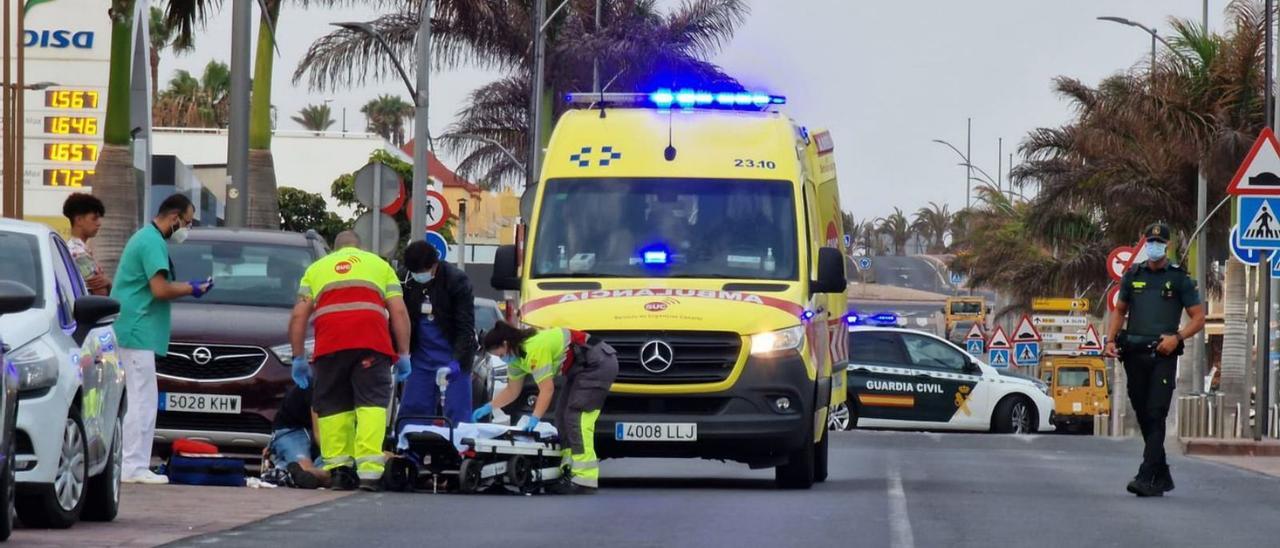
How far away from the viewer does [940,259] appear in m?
196

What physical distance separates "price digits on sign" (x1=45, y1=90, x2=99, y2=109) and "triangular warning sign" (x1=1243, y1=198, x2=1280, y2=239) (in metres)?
31.4

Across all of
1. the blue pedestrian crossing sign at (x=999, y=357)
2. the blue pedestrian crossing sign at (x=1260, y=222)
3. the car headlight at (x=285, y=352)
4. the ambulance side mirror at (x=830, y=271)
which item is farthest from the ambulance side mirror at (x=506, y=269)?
the blue pedestrian crossing sign at (x=999, y=357)

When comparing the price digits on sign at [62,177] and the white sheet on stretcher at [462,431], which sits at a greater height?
the price digits on sign at [62,177]

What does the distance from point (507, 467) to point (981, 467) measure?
6608mm

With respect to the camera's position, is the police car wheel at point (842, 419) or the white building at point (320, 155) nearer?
the police car wheel at point (842, 419)

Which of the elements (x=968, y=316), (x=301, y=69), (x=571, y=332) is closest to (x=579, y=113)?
(x=571, y=332)

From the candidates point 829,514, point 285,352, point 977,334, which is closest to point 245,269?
point 285,352

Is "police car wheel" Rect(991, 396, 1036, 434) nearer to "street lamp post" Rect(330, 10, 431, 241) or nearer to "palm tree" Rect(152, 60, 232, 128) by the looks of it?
"street lamp post" Rect(330, 10, 431, 241)

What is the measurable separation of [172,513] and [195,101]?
10076cm

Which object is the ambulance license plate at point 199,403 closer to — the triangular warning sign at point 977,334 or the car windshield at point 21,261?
the car windshield at point 21,261

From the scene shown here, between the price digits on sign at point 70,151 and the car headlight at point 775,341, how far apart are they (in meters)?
Result: 36.2

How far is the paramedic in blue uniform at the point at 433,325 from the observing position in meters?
17.1

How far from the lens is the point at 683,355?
1658 cm

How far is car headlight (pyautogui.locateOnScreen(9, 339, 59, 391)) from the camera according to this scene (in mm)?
10875
